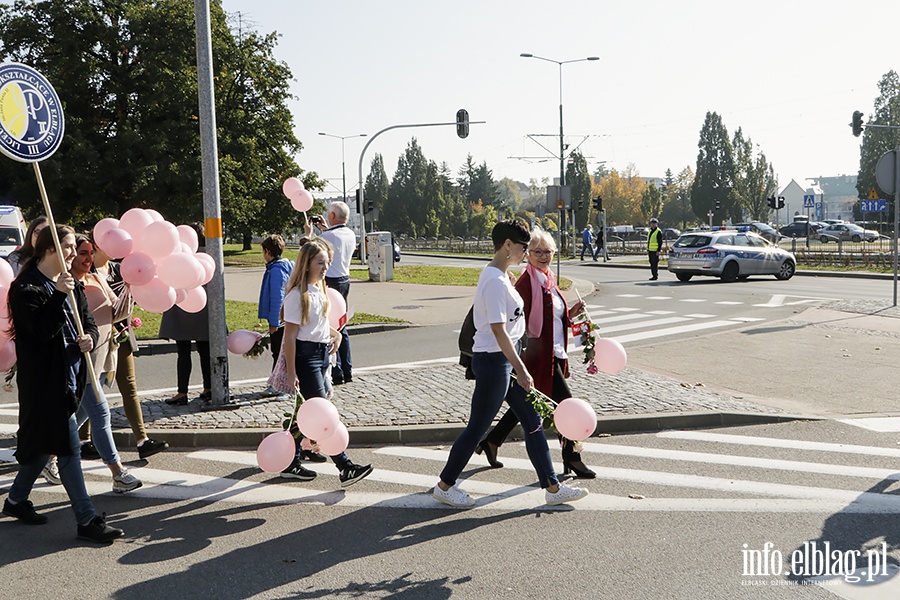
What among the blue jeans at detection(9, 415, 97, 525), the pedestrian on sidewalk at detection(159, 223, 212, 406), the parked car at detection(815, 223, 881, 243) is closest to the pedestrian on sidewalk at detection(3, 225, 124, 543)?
the blue jeans at detection(9, 415, 97, 525)

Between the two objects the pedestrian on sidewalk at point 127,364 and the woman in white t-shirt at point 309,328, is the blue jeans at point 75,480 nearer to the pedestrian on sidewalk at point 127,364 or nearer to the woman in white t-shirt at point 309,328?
the woman in white t-shirt at point 309,328

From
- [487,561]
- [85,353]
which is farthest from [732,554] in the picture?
[85,353]

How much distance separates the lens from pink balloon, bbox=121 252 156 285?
6297 millimetres

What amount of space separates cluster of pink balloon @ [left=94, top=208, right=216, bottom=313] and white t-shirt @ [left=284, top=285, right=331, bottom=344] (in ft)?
3.82

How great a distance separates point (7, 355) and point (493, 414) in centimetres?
337

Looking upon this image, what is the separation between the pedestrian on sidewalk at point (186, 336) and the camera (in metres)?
8.33

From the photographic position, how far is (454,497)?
17.7 ft

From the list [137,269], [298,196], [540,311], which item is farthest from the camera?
[298,196]

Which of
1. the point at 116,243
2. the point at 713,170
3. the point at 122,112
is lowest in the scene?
the point at 116,243

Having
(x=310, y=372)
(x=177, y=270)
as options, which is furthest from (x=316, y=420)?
(x=177, y=270)

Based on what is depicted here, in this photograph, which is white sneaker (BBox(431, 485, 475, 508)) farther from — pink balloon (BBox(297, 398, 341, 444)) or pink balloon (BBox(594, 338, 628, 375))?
pink balloon (BBox(594, 338, 628, 375))

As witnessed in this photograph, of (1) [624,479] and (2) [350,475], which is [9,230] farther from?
(1) [624,479]

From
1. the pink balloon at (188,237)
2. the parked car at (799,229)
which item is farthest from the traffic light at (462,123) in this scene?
the parked car at (799,229)

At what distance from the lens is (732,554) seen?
14.8 ft
